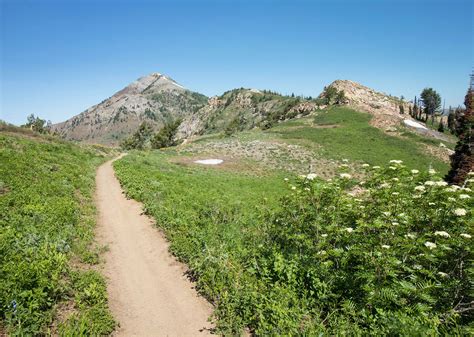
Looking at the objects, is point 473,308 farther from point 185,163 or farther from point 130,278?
point 185,163

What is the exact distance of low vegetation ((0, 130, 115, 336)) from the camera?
291 inches

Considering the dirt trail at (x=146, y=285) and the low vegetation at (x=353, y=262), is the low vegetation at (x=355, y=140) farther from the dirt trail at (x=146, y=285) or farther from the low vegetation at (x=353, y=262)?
the low vegetation at (x=353, y=262)

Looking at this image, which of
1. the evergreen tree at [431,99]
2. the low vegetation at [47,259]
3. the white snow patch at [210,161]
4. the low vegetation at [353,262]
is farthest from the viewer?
the evergreen tree at [431,99]

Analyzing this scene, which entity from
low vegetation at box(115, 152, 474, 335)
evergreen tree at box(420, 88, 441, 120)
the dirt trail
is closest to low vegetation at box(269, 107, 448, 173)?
the dirt trail

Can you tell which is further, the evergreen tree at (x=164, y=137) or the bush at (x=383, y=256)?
the evergreen tree at (x=164, y=137)

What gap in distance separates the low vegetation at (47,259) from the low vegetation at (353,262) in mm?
3345

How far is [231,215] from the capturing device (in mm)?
17203

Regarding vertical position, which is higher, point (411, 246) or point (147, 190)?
point (411, 246)

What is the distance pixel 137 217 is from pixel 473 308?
46.4ft

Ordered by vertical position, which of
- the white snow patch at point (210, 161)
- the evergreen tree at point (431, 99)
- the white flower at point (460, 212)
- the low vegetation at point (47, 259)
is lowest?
the white snow patch at point (210, 161)

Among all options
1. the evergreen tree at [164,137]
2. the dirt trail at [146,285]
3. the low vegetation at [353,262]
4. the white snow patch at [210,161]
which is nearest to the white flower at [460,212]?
the low vegetation at [353,262]

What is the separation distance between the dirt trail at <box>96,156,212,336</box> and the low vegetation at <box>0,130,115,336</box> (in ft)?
1.90

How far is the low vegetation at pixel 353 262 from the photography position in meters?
6.52

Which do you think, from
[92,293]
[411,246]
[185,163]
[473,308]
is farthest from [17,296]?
[185,163]
